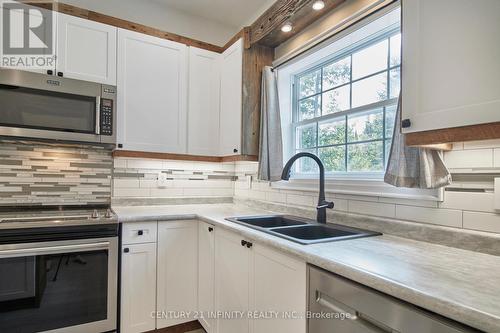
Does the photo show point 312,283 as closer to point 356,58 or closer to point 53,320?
point 356,58

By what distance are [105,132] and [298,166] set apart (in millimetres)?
1483

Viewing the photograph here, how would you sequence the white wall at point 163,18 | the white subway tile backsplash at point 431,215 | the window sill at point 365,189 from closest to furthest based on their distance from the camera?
1. the white subway tile backsplash at point 431,215
2. the window sill at point 365,189
3. the white wall at point 163,18

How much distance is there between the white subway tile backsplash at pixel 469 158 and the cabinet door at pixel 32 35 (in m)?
2.47

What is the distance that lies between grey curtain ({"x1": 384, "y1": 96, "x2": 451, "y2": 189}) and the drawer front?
1564 mm

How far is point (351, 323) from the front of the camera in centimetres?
94

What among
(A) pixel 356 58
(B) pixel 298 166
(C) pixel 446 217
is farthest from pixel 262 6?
(C) pixel 446 217

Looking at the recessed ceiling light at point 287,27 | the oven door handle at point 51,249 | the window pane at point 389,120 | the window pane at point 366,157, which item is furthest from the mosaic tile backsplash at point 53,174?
the window pane at point 389,120

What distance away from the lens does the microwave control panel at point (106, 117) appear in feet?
6.87

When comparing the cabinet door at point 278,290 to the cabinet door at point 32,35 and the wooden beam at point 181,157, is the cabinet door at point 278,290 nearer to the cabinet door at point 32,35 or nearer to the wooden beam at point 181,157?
the wooden beam at point 181,157

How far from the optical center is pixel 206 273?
6.77ft

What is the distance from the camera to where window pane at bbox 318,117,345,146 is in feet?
6.46

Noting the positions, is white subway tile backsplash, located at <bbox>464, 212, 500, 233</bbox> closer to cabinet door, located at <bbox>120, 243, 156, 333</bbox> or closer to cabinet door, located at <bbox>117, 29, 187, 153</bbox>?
cabinet door, located at <bbox>120, 243, 156, 333</bbox>

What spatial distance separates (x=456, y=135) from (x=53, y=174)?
8.43 ft

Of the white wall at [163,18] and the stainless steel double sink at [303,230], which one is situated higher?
the white wall at [163,18]
